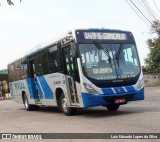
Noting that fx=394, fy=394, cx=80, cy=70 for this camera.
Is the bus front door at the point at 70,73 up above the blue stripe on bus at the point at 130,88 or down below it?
above

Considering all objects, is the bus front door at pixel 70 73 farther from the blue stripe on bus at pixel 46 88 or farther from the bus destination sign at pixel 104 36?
the blue stripe on bus at pixel 46 88

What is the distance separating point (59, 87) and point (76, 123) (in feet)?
11.0

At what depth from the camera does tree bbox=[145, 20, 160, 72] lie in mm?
49719

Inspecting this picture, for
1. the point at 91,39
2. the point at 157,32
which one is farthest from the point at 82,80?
the point at 157,32

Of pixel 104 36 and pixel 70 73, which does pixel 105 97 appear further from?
pixel 104 36

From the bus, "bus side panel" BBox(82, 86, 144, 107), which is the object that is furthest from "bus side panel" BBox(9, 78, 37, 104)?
"bus side panel" BBox(82, 86, 144, 107)

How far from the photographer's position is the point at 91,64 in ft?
45.1

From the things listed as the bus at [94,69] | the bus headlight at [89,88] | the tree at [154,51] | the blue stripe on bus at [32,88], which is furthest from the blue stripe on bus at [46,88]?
the tree at [154,51]

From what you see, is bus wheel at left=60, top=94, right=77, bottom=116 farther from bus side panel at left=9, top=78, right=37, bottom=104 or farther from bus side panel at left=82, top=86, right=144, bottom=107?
bus side panel at left=9, top=78, right=37, bottom=104

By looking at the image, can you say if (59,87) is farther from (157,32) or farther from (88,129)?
(157,32)

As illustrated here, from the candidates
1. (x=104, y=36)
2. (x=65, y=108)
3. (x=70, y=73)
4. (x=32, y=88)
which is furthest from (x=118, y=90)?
(x=32, y=88)

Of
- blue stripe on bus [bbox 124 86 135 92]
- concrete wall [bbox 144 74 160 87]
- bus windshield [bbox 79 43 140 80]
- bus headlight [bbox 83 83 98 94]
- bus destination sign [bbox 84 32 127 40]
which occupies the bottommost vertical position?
concrete wall [bbox 144 74 160 87]

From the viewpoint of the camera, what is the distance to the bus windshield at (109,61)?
45.0ft

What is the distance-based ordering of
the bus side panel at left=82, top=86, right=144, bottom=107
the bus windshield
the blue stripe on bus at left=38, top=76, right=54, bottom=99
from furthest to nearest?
the blue stripe on bus at left=38, top=76, right=54, bottom=99 < the bus windshield < the bus side panel at left=82, top=86, right=144, bottom=107
